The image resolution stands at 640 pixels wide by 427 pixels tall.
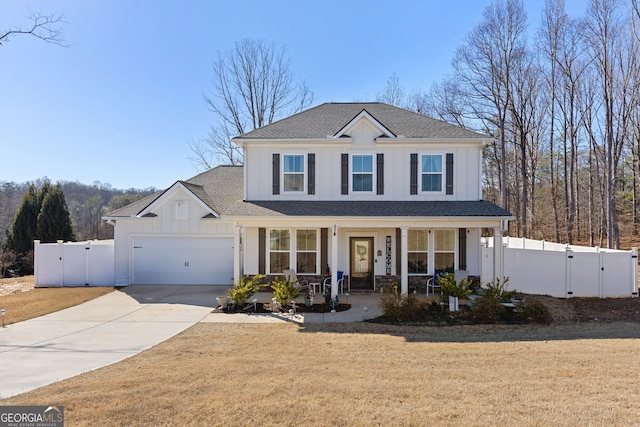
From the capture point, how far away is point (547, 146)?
28500 millimetres

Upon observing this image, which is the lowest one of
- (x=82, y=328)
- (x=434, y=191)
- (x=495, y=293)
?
(x=82, y=328)

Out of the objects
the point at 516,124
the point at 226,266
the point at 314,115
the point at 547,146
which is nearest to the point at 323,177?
the point at 314,115

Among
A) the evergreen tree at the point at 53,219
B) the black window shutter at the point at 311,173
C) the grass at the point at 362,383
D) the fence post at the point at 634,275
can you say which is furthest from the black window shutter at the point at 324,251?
the evergreen tree at the point at 53,219

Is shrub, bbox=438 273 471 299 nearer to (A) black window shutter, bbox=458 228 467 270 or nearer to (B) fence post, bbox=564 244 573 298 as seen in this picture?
(A) black window shutter, bbox=458 228 467 270

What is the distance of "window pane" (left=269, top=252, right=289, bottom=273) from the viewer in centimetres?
1388

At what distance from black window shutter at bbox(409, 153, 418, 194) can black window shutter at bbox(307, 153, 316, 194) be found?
11.7 ft

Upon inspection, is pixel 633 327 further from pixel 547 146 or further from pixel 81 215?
pixel 81 215

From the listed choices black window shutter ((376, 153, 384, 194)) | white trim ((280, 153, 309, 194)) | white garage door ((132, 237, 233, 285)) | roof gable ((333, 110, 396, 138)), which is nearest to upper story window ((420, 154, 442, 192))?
black window shutter ((376, 153, 384, 194))

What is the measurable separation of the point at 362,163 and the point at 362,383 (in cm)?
948

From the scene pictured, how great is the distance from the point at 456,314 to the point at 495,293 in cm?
124

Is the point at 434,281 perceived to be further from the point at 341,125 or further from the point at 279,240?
the point at 341,125

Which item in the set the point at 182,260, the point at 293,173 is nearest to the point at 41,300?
the point at 182,260

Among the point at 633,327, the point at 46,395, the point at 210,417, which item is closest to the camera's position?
the point at 210,417

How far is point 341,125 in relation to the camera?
47.4 feet
